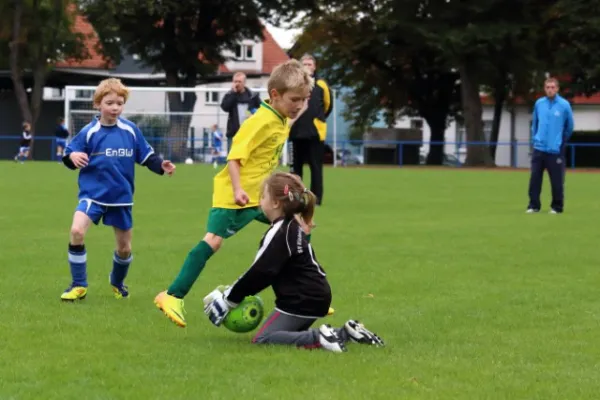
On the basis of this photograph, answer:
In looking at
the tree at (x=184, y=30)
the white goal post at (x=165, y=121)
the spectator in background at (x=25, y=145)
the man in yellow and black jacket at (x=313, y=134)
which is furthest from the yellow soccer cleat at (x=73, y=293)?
the tree at (x=184, y=30)

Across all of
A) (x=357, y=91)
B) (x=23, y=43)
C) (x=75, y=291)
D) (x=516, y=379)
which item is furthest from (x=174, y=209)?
(x=357, y=91)

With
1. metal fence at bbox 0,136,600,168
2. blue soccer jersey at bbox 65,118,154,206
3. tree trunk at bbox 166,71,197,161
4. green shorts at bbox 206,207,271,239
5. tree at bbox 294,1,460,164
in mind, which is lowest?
metal fence at bbox 0,136,600,168

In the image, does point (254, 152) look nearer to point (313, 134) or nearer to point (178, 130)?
point (313, 134)

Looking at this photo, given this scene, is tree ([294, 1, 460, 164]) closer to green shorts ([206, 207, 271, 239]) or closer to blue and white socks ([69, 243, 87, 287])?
blue and white socks ([69, 243, 87, 287])

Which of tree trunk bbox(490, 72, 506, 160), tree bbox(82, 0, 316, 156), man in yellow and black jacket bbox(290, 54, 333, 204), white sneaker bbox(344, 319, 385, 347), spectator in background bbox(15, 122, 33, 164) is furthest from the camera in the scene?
tree bbox(82, 0, 316, 156)

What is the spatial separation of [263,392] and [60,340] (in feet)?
5.63

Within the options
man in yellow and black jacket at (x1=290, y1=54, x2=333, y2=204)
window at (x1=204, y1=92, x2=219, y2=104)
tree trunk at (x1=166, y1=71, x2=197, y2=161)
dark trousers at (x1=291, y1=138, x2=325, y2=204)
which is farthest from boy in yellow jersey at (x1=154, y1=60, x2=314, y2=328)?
window at (x1=204, y1=92, x2=219, y2=104)

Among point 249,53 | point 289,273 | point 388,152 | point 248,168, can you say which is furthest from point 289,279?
point 249,53

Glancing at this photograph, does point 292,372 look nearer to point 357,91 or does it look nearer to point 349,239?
point 349,239

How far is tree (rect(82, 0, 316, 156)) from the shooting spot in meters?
53.7

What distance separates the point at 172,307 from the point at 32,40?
47537mm

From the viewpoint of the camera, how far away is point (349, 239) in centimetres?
1284

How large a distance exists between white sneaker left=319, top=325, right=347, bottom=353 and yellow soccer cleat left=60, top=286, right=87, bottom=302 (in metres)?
2.47

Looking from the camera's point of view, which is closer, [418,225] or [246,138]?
[246,138]
